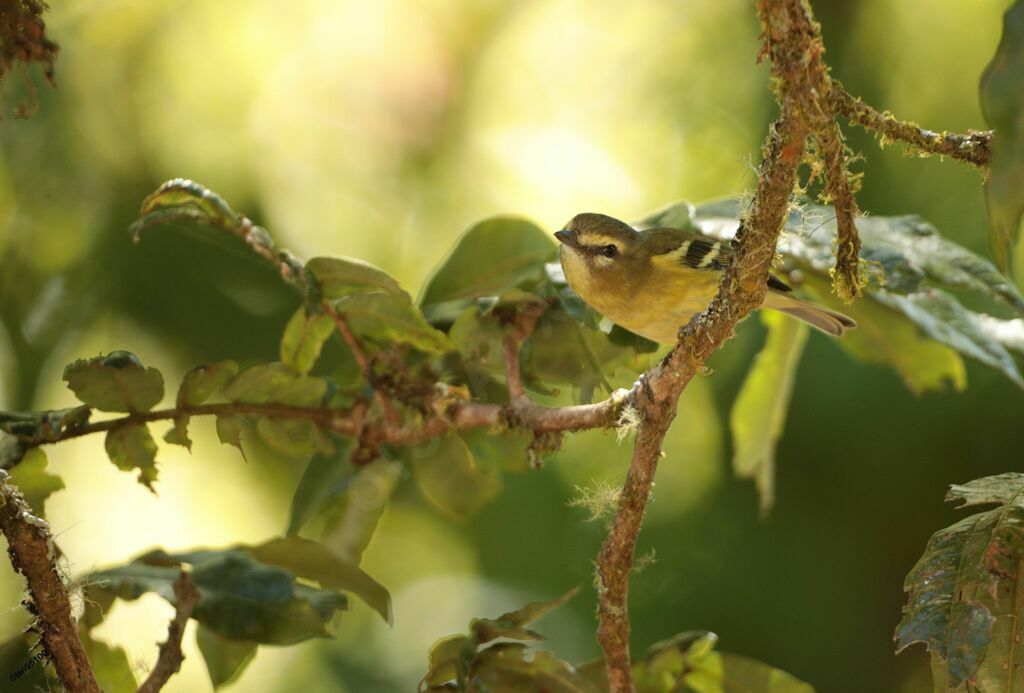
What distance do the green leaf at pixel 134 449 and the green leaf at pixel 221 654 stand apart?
197 mm

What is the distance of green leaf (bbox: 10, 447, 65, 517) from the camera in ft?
3.98

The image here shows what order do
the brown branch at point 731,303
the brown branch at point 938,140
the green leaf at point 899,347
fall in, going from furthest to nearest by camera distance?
the green leaf at point 899,347, the brown branch at point 938,140, the brown branch at point 731,303

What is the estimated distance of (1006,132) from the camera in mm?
687

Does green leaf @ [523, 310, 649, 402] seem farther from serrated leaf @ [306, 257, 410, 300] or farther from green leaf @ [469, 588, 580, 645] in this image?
green leaf @ [469, 588, 580, 645]

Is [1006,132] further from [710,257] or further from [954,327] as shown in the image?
[710,257]

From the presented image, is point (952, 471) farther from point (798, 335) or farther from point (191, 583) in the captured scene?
point (191, 583)

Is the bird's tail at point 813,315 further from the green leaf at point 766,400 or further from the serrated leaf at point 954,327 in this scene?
the serrated leaf at point 954,327

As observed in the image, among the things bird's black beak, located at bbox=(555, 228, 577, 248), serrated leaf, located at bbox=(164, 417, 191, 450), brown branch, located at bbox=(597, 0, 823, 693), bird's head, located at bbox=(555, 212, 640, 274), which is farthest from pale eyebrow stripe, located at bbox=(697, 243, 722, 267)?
serrated leaf, located at bbox=(164, 417, 191, 450)

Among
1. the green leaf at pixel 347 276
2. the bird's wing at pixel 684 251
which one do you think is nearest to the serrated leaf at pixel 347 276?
the green leaf at pixel 347 276

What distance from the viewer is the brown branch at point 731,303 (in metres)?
0.79

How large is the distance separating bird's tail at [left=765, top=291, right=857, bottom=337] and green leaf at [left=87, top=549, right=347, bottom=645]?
2.67 ft

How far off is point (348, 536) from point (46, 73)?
80 cm

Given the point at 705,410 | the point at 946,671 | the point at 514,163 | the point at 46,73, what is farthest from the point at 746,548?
the point at 46,73

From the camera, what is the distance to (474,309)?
1.34 m
